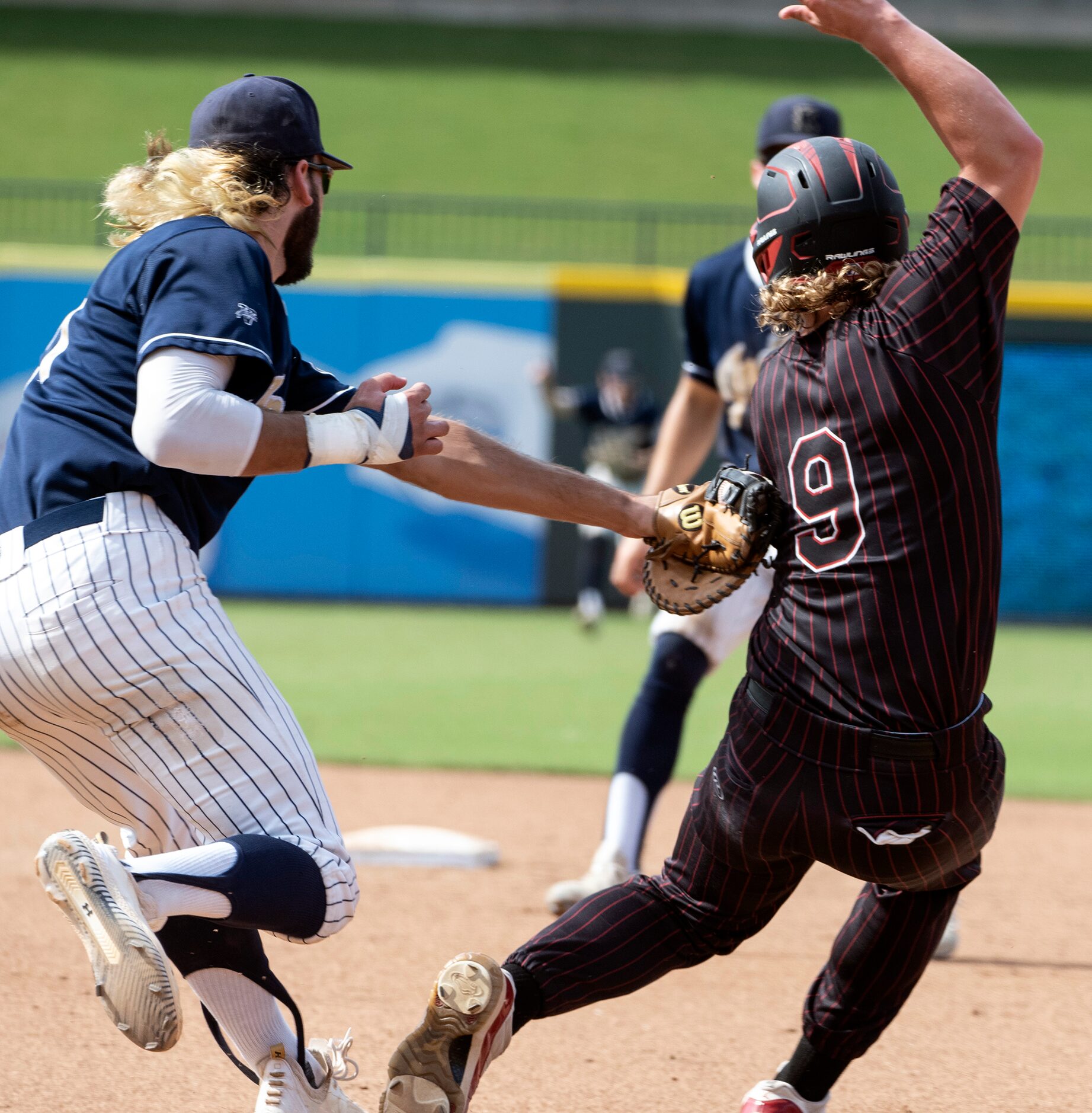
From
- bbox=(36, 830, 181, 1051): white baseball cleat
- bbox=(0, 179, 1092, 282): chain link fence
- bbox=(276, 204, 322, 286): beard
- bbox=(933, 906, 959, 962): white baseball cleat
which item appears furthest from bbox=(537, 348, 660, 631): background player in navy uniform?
bbox=(36, 830, 181, 1051): white baseball cleat

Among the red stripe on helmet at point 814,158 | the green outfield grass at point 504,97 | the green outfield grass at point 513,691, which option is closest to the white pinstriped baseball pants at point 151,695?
the red stripe on helmet at point 814,158

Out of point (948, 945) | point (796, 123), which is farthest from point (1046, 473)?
point (948, 945)

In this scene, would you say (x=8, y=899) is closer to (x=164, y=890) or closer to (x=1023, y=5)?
(x=164, y=890)

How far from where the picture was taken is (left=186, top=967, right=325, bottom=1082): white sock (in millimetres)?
2783

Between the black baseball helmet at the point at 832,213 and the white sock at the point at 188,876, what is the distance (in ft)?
4.93

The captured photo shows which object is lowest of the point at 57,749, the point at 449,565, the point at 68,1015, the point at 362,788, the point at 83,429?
the point at 449,565

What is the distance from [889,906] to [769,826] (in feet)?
1.26

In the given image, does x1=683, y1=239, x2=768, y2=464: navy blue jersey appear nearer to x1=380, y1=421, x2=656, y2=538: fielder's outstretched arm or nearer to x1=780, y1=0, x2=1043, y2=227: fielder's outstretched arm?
x1=380, y1=421, x2=656, y2=538: fielder's outstretched arm

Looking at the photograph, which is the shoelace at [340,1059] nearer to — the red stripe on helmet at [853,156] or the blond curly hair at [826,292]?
the blond curly hair at [826,292]

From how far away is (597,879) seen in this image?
4.41 metres

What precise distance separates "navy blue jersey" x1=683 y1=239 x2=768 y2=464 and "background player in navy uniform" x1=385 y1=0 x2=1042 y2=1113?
6.22ft

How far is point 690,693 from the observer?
4.59 meters

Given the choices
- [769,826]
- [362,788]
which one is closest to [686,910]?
[769,826]

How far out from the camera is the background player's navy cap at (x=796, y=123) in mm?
4715
